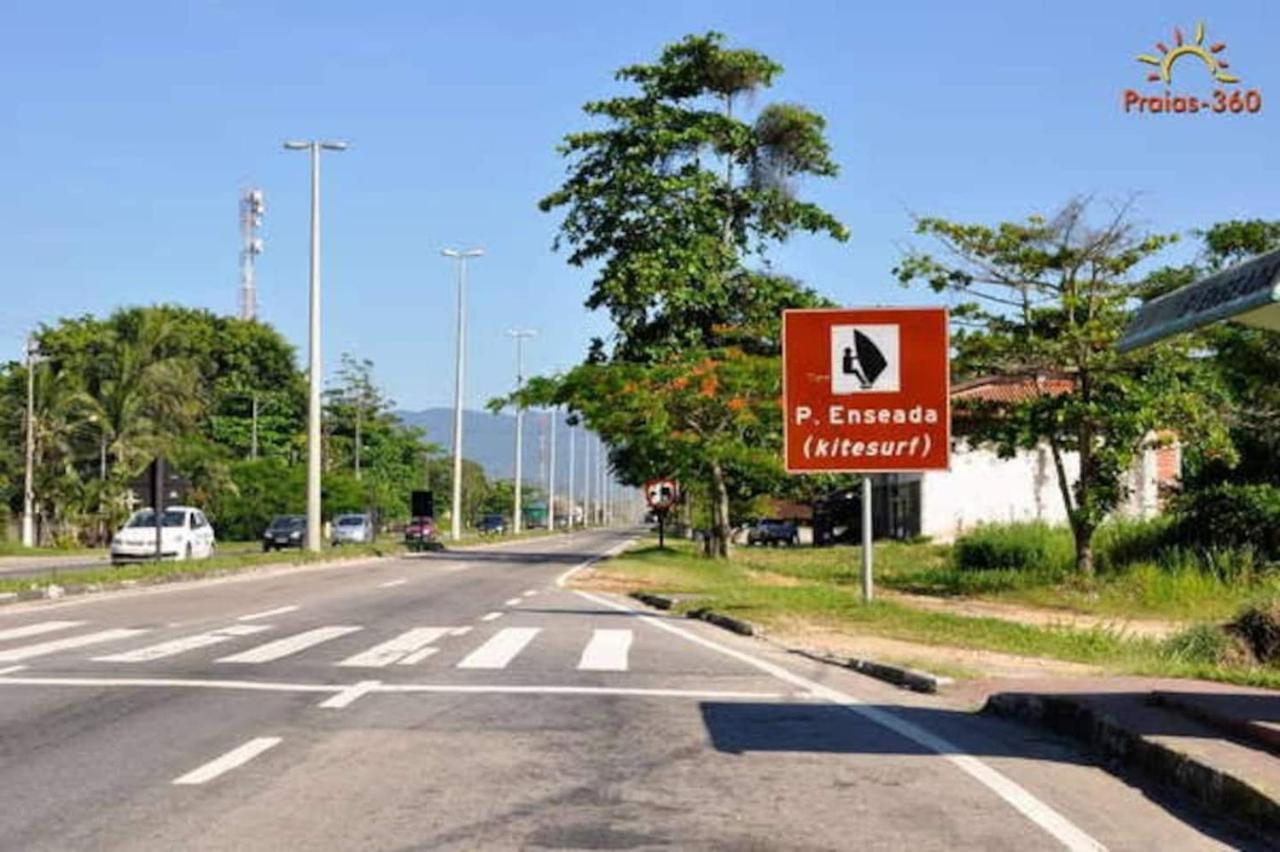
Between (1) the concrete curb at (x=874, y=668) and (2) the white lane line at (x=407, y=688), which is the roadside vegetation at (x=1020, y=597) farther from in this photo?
(2) the white lane line at (x=407, y=688)

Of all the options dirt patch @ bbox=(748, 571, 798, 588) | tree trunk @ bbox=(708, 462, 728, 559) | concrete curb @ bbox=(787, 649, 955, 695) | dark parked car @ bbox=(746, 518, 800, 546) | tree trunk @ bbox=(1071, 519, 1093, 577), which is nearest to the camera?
concrete curb @ bbox=(787, 649, 955, 695)

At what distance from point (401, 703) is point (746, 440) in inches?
1261

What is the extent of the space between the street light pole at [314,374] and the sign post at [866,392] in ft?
72.4

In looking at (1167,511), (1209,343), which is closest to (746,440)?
(1167,511)

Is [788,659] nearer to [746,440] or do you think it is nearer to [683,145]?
[746,440]

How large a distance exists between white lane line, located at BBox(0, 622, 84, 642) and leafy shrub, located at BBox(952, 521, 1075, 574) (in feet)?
63.5

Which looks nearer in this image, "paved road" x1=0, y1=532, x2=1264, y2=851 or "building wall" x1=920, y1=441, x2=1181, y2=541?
"paved road" x1=0, y1=532, x2=1264, y2=851

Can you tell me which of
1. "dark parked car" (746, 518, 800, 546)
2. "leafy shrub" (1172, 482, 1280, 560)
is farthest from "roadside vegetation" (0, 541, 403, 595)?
"dark parked car" (746, 518, 800, 546)

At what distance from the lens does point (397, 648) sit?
49.0ft

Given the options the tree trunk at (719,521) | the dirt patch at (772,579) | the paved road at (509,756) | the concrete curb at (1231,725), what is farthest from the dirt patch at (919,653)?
the tree trunk at (719,521)

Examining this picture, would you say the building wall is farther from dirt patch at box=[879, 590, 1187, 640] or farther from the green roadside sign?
the green roadside sign

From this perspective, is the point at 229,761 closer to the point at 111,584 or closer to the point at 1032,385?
the point at 111,584

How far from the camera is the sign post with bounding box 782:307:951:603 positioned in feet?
68.3

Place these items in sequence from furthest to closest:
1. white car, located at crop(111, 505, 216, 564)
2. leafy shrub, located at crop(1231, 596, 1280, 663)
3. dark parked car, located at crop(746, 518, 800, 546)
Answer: dark parked car, located at crop(746, 518, 800, 546) < white car, located at crop(111, 505, 216, 564) < leafy shrub, located at crop(1231, 596, 1280, 663)
